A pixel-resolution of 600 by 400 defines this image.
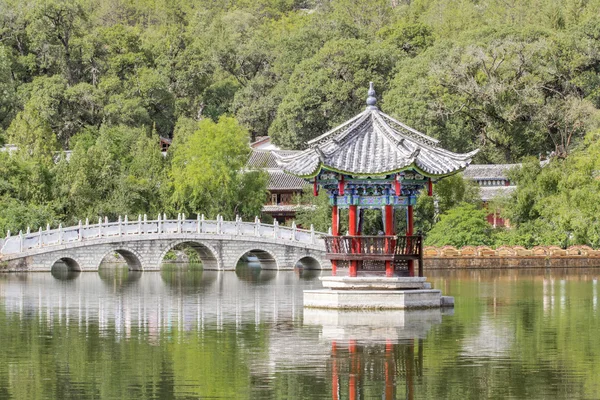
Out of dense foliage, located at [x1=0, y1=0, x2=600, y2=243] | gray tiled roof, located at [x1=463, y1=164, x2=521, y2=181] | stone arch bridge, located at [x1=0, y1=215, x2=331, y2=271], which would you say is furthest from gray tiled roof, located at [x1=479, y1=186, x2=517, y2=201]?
stone arch bridge, located at [x1=0, y1=215, x2=331, y2=271]

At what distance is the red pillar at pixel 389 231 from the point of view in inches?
1162

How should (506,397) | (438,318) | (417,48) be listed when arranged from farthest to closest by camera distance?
(417,48) → (438,318) → (506,397)

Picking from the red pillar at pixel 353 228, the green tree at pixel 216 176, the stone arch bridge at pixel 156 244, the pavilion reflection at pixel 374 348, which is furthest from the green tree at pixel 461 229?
the pavilion reflection at pixel 374 348

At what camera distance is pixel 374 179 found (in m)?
29.9

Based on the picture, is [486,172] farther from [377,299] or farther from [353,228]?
[377,299]

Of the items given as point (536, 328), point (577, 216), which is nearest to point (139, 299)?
point (536, 328)

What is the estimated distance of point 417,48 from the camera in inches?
3317

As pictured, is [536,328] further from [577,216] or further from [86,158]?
[86,158]

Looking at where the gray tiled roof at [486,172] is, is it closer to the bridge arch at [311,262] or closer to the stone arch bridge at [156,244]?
the bridge arch at [311,262]

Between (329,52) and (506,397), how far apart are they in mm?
61089

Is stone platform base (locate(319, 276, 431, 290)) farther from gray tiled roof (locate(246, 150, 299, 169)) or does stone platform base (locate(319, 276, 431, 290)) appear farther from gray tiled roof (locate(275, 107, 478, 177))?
gray tiled roof (locate(246, 150, 299, 169))

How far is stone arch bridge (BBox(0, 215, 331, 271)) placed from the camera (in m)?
50.5

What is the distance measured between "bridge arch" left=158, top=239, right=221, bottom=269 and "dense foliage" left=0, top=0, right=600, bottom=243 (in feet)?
16.4

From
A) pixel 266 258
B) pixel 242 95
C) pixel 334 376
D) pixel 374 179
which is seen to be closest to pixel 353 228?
pixel 374 179
